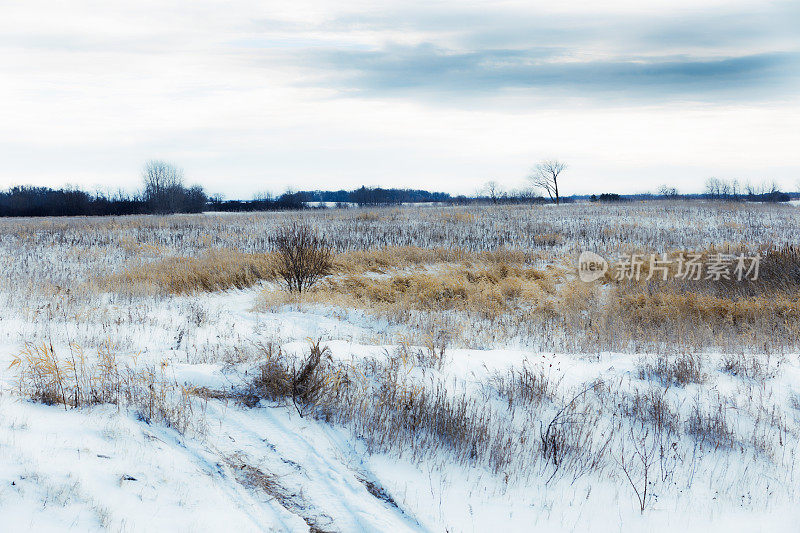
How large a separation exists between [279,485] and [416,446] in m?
1.28

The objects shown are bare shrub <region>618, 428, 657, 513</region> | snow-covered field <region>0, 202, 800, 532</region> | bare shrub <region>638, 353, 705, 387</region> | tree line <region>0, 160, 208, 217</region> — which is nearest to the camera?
snow-covered field <region>0, 202, 800, 532</region>

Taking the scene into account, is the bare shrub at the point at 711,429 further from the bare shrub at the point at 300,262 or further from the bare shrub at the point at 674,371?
the bare shrub at the point at 300,262

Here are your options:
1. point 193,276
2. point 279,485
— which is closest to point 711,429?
point 279,485

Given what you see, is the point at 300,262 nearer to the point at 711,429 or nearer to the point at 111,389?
the point at 111,389

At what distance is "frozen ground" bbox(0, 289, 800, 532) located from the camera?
3.09 metres

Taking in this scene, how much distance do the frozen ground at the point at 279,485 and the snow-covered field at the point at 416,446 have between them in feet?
0.05

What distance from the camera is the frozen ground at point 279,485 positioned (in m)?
3.09

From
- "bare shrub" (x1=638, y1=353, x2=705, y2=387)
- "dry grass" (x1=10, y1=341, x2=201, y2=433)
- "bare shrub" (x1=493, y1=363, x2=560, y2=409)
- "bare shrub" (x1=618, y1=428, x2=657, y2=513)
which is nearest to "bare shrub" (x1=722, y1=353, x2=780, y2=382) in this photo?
"bare shrub" (x1=638, y1=353, x2=705, y2=387)

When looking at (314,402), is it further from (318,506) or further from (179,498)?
(179,498)

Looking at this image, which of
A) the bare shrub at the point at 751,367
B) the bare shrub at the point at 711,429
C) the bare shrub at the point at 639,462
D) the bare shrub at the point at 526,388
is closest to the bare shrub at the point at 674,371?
the bare shrub at the point at 751,367

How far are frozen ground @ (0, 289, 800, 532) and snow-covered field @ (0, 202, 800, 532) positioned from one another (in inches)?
0.6

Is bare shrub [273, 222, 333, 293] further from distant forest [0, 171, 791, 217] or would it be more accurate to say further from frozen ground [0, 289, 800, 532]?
distant forest [0, 171, 791, 217]

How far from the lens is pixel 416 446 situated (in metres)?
4.43

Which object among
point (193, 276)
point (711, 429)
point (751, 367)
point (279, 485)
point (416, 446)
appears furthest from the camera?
point (193, 276)
